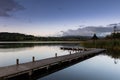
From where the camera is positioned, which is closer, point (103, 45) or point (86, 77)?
point (86, 77)

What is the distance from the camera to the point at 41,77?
15.4 metres

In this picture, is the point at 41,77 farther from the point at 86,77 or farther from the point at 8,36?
the point at 8,36

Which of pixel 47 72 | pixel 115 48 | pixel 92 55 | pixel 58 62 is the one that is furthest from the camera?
pixel 115 48

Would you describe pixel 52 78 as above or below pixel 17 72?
below

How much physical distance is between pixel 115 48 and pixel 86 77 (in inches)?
1089

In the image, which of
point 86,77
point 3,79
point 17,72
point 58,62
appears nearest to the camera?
point 3,79

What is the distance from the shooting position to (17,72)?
1341 centimetres

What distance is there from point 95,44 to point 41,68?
117ft

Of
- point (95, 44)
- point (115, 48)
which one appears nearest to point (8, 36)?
point (95, 44)

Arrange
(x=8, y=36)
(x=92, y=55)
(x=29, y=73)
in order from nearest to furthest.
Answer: (x=29, y=73) → (x=92, y=55) → (x=8, y=36)

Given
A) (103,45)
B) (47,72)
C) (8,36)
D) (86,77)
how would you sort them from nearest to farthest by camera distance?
(86,77), (47,72), (103,45), (8,36)

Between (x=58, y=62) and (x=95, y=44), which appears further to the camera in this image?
(x=95, y=44)

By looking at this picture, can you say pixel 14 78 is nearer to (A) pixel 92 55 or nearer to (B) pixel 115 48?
(A) pixel 92 55

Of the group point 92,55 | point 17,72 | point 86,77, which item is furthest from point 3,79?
point 92,55
